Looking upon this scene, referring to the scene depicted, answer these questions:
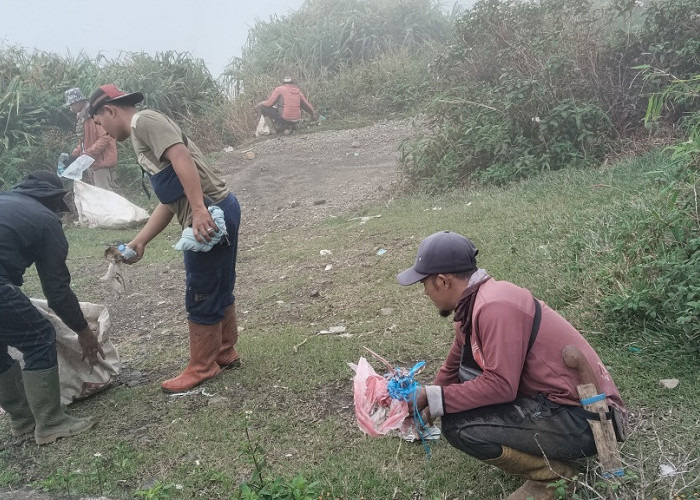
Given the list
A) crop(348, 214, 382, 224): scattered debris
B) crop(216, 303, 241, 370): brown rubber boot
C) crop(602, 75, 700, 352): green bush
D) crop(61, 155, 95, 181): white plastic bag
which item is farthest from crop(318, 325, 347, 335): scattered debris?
crop(61, 155, 95, 181): white plastic bag

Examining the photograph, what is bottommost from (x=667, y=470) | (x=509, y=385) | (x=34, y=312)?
(x=667, y=470)

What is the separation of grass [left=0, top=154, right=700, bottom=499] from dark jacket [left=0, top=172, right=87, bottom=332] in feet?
2.36

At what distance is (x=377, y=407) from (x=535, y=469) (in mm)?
615

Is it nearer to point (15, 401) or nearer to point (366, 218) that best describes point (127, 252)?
point (15, 401)

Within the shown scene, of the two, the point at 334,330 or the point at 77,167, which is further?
the point at 77,167

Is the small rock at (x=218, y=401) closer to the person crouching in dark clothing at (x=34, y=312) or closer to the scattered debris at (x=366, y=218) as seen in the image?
the person crouching in dark clothing at (x=34, y=312)

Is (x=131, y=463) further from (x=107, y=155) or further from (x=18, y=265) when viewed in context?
(x=107, y=155)

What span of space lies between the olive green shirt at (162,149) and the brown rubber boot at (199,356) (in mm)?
592

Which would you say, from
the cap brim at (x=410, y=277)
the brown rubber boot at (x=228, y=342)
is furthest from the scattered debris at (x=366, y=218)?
the cap brim at (x=410, y=277)

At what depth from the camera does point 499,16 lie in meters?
8.91

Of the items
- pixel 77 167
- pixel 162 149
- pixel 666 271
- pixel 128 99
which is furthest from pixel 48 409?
pixel 77 167

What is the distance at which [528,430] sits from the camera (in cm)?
230

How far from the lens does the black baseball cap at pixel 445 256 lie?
7.82ft

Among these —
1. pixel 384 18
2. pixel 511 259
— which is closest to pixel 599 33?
pixel 511 259
